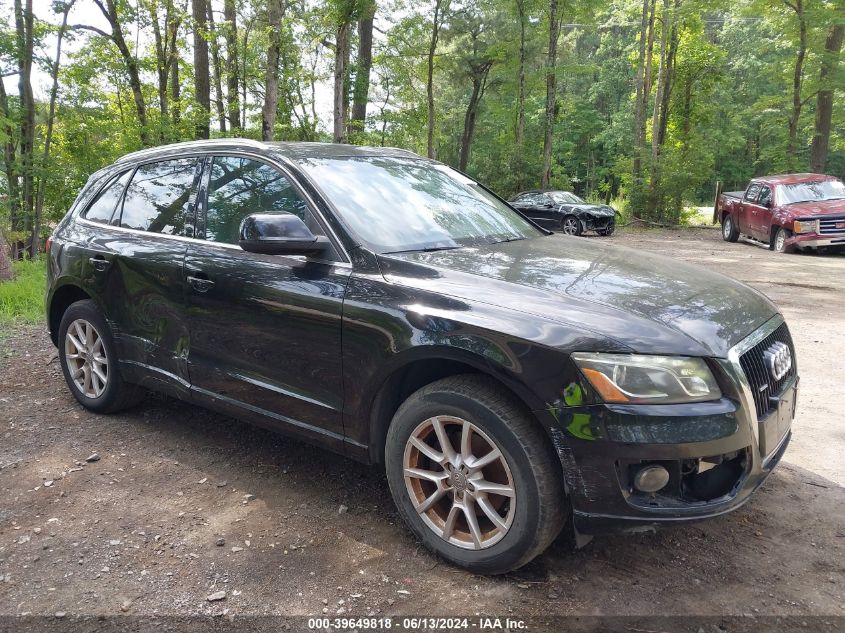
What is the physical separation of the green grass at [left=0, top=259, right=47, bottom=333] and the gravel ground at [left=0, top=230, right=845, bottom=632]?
3946 millimetres

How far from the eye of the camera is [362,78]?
71.8 ft

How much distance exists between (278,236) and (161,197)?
4.90 feet

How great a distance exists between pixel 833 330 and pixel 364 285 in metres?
6.14

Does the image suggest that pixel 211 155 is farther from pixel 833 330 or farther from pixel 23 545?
pixel 833 330

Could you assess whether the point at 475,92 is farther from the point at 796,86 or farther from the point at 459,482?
the point at 459,482

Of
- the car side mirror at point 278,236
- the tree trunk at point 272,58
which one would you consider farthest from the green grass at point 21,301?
→ the car side mirror at point 278,236

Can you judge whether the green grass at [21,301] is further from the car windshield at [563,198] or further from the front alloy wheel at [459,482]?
the car windshield at [563,198]

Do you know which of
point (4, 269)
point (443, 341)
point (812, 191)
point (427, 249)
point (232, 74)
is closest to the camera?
point (443, 341)

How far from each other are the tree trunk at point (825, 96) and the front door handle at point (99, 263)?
22921mm

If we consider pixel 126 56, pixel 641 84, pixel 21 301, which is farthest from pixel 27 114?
pixel 641 84

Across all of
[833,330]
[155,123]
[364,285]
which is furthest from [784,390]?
[155,123]

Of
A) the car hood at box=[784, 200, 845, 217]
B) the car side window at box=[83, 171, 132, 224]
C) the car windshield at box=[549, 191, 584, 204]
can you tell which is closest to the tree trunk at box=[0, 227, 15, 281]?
the car side window at box=[83, 171, 132, 224]

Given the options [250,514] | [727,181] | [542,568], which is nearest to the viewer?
[542,568]

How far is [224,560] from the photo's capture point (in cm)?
279
